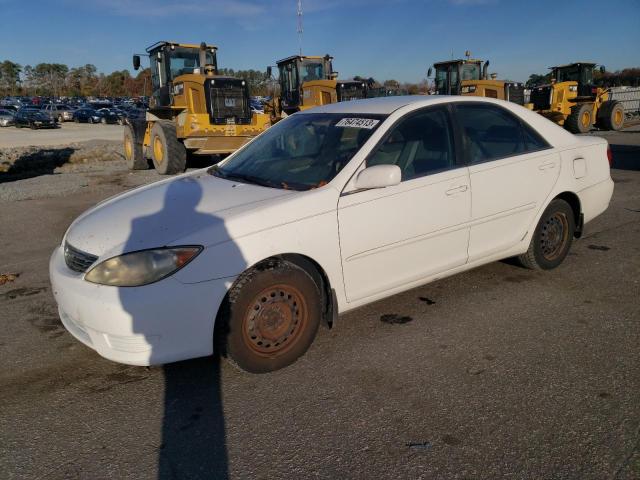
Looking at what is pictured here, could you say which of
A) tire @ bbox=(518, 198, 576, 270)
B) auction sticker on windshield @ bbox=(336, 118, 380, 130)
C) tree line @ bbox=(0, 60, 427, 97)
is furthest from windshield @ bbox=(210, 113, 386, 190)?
tree line @ bbox=(0, 60, 427, 97)

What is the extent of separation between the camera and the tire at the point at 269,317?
2.98 meters

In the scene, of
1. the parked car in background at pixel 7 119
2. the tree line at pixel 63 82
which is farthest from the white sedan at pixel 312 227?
the tree line at pixel 63 82

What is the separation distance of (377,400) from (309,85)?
585 inches

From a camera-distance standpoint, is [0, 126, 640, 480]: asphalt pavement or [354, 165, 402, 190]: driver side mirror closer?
[0, 126, 640, 480]: asphalt pavement

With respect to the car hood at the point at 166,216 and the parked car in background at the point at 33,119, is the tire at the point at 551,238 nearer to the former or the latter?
the car hood at the point at 166,216

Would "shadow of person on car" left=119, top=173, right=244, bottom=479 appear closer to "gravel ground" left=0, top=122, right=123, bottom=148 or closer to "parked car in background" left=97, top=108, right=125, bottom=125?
"gravel ground" left=0, top=122, right=123, bottom=148

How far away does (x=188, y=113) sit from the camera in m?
12.1

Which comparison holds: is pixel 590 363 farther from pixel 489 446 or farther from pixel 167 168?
pixel 167 168

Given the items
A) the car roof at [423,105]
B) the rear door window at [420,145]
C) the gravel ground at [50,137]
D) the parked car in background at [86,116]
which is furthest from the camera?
the parked car in background at [86,116]

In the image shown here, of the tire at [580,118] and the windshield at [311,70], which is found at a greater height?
the windshield at [311,70]

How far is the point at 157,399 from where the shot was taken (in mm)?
2982

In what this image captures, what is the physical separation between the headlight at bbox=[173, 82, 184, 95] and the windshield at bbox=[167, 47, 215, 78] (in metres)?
0.58

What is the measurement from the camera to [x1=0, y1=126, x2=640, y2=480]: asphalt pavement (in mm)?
2420

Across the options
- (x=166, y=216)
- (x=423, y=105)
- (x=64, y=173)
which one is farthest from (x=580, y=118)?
(x=166, y=216)
